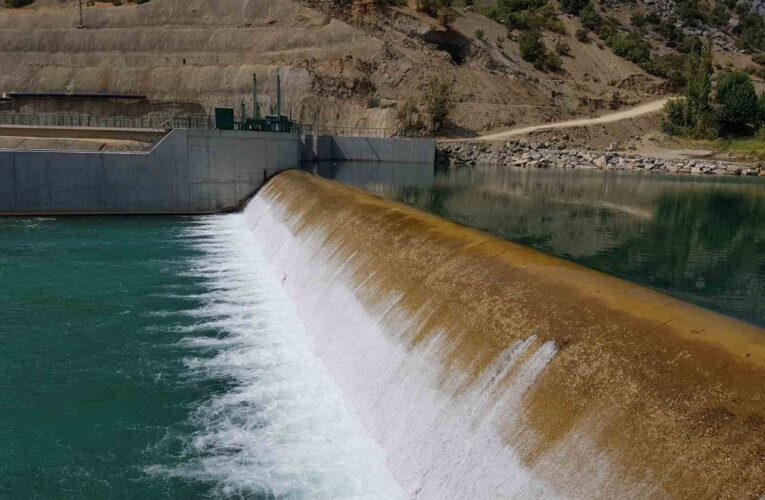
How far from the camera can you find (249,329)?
1208cm

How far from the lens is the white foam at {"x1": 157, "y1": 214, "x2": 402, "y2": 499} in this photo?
7.24 meters

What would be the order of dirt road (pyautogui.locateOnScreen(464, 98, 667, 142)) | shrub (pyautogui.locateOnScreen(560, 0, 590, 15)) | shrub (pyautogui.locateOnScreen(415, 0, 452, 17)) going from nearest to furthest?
dirt road (pyautogui.locateOnScreen(464, 98, 667, 142)) < shrub (pyautogui.locateOnScreen(415, 0, 452, 17)) < shrub (pyautogui.locateOnScreen(560, 0, 590, 15))

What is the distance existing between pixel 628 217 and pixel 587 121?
43992 millimetres

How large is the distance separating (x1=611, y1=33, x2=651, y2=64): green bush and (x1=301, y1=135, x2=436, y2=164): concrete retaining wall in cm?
4791

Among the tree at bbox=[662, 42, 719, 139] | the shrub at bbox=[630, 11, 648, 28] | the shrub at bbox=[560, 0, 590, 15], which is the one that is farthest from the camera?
the shrub at bbox=[630, 11, 648, 28]

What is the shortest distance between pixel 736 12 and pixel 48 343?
456ft

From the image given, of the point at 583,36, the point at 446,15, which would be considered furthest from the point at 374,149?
the point at 583,36

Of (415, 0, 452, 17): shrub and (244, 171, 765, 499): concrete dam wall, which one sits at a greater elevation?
(415, 0, 452, 17): shrub

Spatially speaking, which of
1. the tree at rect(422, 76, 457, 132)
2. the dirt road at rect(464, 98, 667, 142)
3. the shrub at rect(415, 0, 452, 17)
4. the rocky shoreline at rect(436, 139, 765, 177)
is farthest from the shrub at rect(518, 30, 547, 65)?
the rocky shoreline at rect(436, 139, 765, 177)

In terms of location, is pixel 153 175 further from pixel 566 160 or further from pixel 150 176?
pixel 566 160

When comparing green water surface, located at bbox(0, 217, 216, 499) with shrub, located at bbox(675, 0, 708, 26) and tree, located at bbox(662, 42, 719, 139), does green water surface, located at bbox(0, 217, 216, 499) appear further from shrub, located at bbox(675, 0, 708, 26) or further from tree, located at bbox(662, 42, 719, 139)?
shrub, located at bbox(675, 0, 708, 26)

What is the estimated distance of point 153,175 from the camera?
25031 millimetres

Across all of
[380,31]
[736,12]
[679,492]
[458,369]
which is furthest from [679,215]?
[736,12]

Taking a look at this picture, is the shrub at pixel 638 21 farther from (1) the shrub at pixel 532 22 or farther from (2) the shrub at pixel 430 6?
(2) the shrub at pixel 430 6
